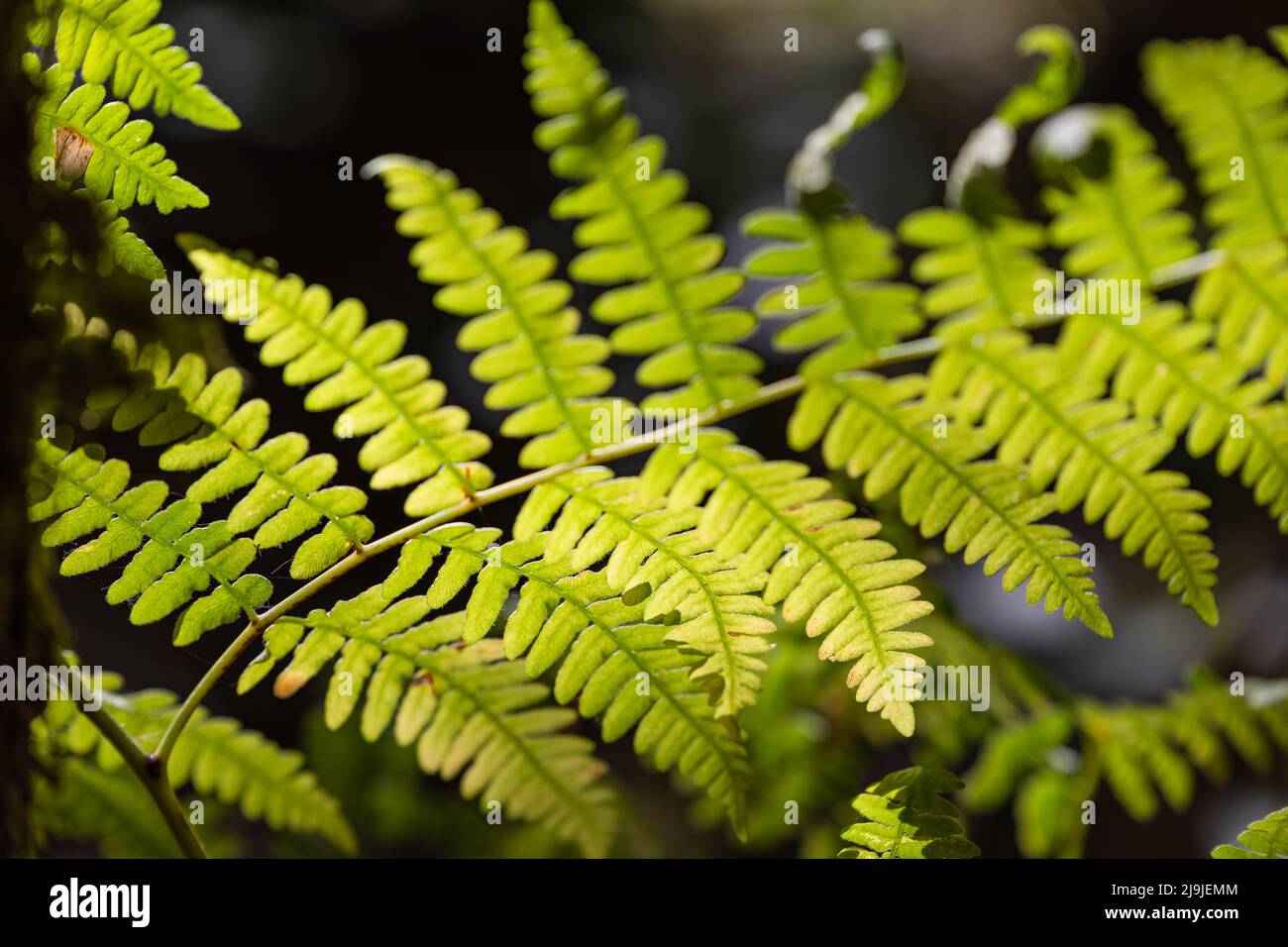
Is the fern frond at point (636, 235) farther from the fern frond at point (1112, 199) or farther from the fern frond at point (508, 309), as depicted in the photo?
the fern frond at point (1112, 199)

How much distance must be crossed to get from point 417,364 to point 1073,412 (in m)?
0.54

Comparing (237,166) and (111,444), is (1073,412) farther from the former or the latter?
(237,166)

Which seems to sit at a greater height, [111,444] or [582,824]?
[111,444]

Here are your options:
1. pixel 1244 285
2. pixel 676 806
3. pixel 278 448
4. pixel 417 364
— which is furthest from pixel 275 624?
pixel 676 806

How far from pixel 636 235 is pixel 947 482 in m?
0.33

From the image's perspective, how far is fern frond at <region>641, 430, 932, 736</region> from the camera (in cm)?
77

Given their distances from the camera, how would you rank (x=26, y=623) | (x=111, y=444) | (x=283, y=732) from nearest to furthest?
(x=26, y=623) → (x=111, y=444) → (x=283, y=732)

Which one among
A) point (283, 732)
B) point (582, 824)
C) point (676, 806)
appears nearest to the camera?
point (582, 824)

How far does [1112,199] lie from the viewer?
0.67 m

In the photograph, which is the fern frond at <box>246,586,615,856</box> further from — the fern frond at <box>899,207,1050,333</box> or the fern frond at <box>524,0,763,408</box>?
the fern frond at <box>899,207,1050,333</box>

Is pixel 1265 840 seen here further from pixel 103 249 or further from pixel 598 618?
pixel 103 249

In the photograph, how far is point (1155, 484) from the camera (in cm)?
78

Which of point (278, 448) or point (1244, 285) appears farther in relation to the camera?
point (278, 448)

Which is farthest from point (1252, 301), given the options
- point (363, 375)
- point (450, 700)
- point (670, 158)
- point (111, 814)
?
point (670, 158)
